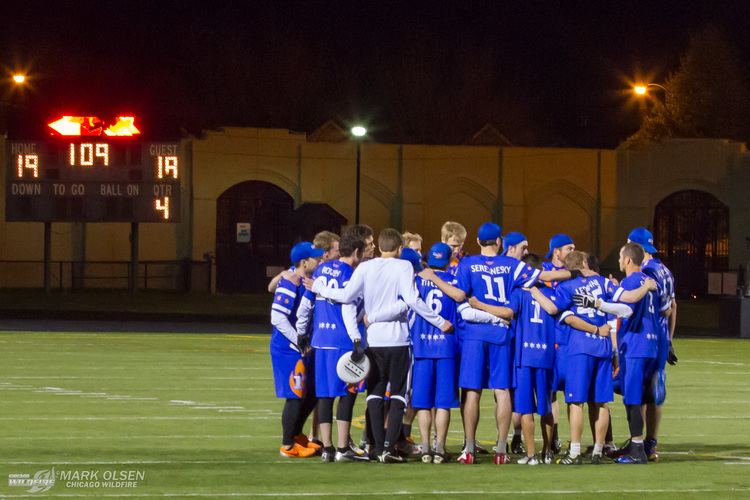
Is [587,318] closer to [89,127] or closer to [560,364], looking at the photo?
[560,364]

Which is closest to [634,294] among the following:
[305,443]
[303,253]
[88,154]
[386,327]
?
[386,327]

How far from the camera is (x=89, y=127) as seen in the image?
41.6 metres

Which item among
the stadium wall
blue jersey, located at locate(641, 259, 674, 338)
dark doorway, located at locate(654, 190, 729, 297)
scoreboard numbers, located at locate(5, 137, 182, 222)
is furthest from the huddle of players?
dark doorway, located at locate(654, 190, 729, 297)

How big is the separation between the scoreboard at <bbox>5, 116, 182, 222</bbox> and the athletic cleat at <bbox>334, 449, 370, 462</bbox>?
28.7 m

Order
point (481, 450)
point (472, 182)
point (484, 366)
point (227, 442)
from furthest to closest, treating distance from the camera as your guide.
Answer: point (472, 182)
point (227, 442)
point (481, 450)
point (484, 366)

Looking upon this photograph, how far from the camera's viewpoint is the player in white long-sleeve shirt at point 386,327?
1272cm

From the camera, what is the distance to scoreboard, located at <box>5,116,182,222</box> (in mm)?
40812

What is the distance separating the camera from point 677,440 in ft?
48.9

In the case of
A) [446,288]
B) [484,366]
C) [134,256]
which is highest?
[134,256]

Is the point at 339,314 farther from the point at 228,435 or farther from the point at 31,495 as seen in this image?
the point at 31,495

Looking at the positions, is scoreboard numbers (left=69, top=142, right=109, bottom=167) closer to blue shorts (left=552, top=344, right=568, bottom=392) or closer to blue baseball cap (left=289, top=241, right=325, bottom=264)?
blue baseball cap (left=289, top=241, right=325, bottom=264)

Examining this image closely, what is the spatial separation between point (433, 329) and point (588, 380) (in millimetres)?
1409

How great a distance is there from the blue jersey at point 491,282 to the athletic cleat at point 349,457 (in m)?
1.34

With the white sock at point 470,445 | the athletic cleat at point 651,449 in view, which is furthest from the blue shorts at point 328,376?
the athletic cleat at point 651,449
